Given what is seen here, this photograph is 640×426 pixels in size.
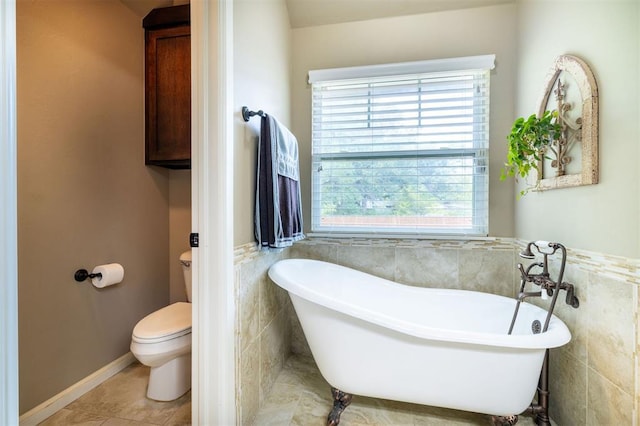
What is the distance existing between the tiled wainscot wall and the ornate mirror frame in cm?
35

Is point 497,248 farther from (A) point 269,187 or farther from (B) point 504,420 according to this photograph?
(A) point 269,187

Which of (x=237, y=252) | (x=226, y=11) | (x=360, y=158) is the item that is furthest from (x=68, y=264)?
(x=360, y=158)

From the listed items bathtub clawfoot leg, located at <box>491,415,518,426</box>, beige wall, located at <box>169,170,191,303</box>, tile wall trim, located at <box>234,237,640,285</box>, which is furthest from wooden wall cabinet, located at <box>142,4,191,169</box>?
bathtub clawfoot leg, located at <box>491,415,518,426</box>

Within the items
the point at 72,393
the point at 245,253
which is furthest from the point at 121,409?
the point at 245,253

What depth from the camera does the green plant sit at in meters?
1.34

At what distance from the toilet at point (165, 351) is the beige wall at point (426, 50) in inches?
43.5

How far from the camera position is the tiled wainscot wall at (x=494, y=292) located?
106 centimetres

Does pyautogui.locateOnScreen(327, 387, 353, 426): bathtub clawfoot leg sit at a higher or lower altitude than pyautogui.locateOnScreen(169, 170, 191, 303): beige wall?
lower

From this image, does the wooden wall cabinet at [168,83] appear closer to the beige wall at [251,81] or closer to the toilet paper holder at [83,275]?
the beige wall at [251,81]

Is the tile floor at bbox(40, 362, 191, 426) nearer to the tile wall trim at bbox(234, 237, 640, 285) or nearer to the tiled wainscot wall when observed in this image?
the tiled wainscot wall

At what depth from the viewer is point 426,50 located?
1996 mm

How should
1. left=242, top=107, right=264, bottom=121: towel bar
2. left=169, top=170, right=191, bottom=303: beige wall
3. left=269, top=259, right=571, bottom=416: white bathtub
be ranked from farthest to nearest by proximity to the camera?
left=169, top=170, right=191, bottom=303: beige wall → left=242, top=107, right=264, bottom=121: towel bar → left=269, top=259, right=571, bottom=416: white bathtub

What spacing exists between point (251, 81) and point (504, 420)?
6.77 feet

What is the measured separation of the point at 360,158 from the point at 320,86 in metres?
0.64
